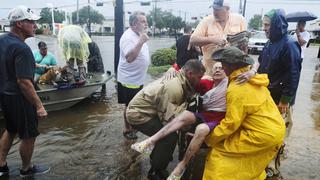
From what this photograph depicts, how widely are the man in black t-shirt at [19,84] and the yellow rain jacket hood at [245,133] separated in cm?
200

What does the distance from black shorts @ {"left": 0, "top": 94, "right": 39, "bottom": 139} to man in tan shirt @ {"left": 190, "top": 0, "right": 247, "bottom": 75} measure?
2.11 meters

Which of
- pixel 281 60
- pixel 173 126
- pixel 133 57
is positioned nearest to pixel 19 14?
pixel 133 57

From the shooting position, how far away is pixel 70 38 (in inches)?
302

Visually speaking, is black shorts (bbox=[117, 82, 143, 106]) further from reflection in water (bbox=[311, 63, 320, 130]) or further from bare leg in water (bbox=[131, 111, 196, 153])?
reflection in water (bbox=[311, 63, 320, 130])

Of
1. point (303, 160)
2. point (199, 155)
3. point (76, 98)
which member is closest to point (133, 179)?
point (199, 155)

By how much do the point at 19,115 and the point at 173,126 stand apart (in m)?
1.74

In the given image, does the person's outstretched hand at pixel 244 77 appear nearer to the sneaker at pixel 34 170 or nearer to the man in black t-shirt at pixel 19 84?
the man in black t-shirt at pixel 19 84

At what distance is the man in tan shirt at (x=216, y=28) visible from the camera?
4070 millimetres

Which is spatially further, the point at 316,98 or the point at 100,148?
the point at 316,98

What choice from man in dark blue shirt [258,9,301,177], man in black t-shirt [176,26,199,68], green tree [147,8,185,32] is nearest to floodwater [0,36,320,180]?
man in dark blue shirt [258,9,301,177]

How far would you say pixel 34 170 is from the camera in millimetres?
4199

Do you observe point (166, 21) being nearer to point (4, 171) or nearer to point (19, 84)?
point (4, 171)

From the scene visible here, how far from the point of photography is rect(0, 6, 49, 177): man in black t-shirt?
11.9 ft

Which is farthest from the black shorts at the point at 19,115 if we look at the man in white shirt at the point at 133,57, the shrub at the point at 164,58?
the shrub at the point at 164,58
